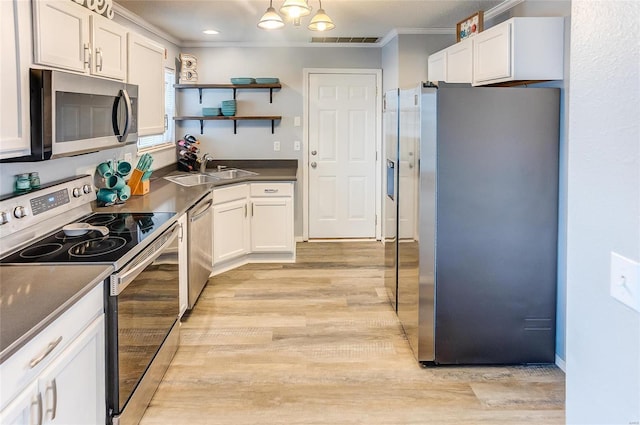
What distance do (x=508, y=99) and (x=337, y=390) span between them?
1.81m

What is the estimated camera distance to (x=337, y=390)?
9.11 feet

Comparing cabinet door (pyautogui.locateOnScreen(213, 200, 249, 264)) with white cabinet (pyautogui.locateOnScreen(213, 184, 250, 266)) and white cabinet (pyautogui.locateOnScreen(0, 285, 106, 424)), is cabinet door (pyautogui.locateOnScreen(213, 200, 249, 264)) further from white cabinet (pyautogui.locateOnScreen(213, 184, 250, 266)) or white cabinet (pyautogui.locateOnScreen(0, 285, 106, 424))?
white cabinet (pyautogui.locateOnScreen(0, 285, 106, 424))

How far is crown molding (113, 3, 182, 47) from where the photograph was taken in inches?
157

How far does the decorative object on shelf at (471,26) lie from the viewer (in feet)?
12.8

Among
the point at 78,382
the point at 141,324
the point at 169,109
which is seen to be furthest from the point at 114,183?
the point at 169,109

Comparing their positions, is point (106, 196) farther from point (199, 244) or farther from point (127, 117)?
point (199, 244)

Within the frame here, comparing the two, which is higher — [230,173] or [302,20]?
[302,20]

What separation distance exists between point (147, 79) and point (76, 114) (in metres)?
1.44

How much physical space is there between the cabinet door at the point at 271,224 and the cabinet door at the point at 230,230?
107mm

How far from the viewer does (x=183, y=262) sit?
3541mm

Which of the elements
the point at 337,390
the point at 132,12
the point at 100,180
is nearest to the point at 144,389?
the point at 337,390

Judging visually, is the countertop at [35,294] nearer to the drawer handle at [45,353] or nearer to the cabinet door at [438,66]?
the drawer handle at [45,353]

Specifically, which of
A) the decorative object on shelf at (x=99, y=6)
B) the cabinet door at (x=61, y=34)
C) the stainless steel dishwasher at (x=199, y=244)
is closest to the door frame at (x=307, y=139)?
the stainless steel dishwasher at (x=199, y=244)

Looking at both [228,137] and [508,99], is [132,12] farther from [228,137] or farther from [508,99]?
[508,99]
